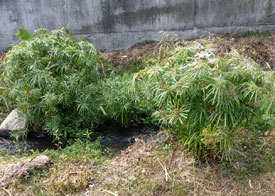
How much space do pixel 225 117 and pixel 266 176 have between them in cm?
92

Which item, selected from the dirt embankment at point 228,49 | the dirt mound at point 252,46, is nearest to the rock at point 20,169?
the dirt embankment at point 228,49

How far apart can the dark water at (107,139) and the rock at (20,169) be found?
991 millimetres

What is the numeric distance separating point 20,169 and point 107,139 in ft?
5.47

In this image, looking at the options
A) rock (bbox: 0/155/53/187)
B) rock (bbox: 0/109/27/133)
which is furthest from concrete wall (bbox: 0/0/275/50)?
rock (bbox: 0/155/53/187)

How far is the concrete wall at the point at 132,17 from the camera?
6.91 meters

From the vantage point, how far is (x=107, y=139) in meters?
4.68

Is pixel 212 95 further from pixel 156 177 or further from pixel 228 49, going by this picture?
pixel 228 49

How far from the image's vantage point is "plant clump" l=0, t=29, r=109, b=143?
14.2 feet

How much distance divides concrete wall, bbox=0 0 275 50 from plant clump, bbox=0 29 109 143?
9.59ft

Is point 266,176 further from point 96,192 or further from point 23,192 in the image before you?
point 23,192

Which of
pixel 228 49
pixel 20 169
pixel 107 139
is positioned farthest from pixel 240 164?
pixel 228 49

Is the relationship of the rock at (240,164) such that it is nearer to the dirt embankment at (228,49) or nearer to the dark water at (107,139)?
the dark water at (107,139)

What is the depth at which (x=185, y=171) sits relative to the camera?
319cm

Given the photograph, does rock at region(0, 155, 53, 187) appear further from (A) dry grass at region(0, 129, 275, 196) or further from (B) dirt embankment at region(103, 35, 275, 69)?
(B) dirt embankment at region(103, 35, 275, 69)
